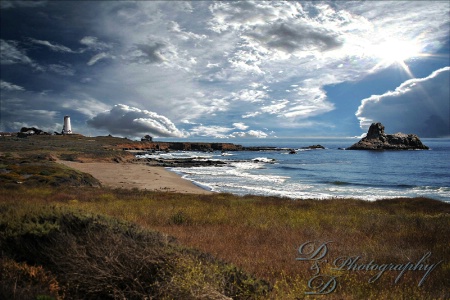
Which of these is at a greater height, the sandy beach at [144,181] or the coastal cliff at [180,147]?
the coastal cliff at [180,147]

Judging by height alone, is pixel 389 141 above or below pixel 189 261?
above

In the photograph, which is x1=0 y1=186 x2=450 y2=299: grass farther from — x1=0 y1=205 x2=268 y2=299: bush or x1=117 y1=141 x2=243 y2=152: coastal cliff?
x1=117 y1=141 x2=243 y2=152: coastal cliff

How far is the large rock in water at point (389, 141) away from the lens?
140m

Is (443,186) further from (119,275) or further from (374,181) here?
(119,275)

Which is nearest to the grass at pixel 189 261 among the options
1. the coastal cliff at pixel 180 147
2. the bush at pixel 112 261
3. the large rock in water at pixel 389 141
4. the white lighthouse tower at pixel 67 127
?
the bush at pixel 112 261

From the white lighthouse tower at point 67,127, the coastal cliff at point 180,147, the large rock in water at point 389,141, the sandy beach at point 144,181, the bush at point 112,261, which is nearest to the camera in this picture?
the bush at point 112,261

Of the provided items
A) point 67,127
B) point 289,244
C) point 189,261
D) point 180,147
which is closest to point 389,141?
point 180,147

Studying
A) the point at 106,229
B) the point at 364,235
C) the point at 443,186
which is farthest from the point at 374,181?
the point at 106,229

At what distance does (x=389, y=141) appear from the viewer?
143625 millimetres

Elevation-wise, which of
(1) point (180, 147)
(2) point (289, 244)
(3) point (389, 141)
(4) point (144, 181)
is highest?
(3) point (389, 141)

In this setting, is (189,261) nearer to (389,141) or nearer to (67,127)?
(389,141)

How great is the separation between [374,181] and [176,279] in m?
44.5

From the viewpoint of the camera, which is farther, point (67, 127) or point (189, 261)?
point (67, 127)

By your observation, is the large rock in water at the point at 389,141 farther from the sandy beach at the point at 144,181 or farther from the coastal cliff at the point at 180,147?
the sandy beach at the point at 144,181
